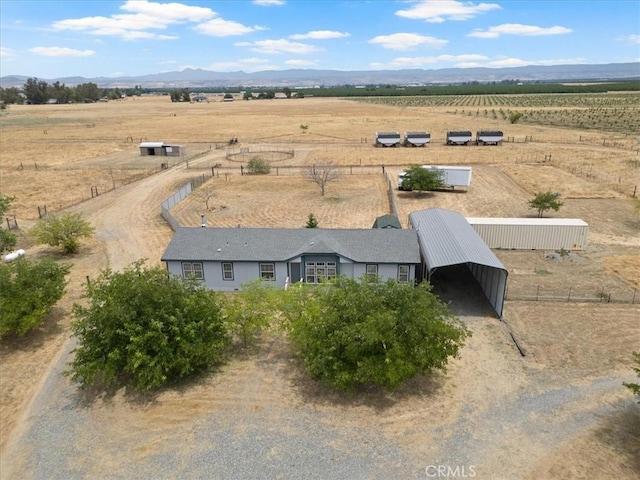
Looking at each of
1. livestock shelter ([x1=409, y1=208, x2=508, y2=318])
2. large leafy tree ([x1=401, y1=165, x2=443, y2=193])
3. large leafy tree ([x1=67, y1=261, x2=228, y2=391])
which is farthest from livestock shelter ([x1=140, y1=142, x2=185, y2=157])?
large leafy tree ([x1=67, y1=261, x2=228, y2=391])

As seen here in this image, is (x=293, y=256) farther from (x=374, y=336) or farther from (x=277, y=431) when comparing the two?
(x=277, y=431)

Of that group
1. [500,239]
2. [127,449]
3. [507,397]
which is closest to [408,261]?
[507,397]

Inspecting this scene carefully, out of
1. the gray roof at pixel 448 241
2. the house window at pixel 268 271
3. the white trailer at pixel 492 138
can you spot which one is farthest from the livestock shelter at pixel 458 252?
the white trailer at pixel 492 138

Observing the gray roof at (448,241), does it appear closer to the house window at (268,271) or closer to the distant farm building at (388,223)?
the distant farm building at (388,223)

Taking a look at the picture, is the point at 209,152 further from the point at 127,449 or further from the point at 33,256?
the point at 127,449

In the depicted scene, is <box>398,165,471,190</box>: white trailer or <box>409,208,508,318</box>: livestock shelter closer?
<box>409,208,508,318</box>: livestock shelter

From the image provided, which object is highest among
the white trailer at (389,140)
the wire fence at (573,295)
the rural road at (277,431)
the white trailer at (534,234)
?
the white trailer at (389,140)

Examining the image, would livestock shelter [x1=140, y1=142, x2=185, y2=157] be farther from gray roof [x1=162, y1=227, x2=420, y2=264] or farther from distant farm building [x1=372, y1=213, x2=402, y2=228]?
distant farm building [x1=372, y1=213, x2=402, y2=228]
